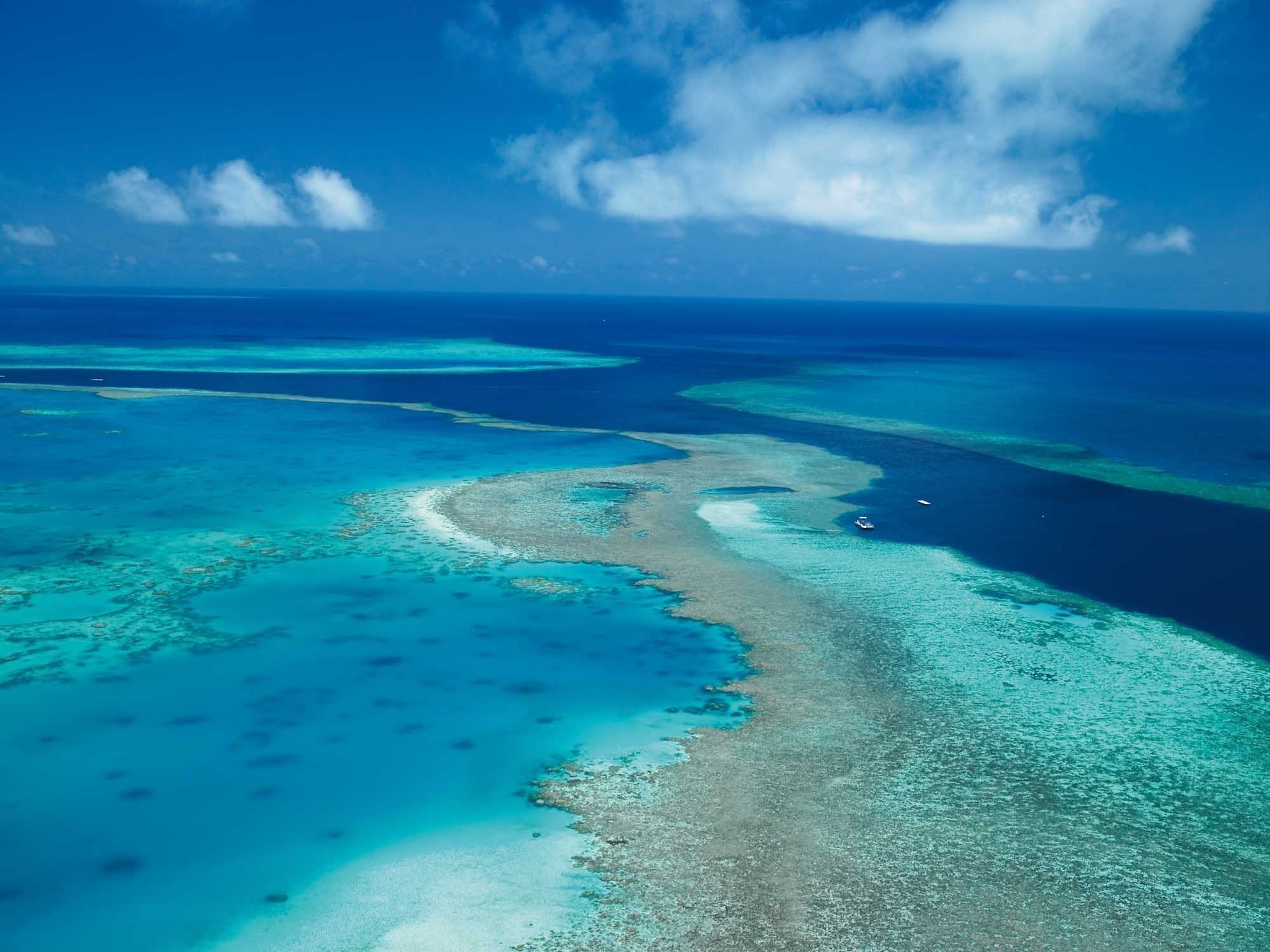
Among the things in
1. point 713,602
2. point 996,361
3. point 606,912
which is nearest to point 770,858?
point 606,912

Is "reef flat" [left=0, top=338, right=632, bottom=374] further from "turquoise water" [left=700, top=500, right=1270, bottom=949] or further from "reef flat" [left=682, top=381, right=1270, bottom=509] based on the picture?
"turquoise water" [left=700, top=500, right=1270, bottom=949]

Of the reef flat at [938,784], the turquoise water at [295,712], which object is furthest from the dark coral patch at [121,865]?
the reef flat at [938,784]

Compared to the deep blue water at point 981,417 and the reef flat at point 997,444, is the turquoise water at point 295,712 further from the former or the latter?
the reef flat at point 997,444

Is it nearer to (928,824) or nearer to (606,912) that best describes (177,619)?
(606,912)

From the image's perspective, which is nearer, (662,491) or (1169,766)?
(1169,766)

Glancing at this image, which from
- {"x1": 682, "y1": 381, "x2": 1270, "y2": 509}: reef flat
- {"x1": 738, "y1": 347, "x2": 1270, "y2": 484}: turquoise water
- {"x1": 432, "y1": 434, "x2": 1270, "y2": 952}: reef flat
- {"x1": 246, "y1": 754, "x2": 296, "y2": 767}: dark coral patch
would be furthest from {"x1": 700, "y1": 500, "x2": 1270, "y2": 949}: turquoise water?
{"x1": 738, "y1": 347, "x2": 1270, "y2": 484}: turquoise water
